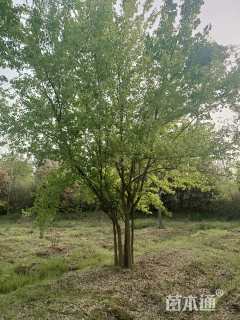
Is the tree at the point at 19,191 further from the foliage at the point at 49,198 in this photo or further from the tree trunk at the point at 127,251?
the tree trunk at the point at 127,251

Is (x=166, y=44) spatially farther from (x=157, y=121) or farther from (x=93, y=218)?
(x=93, y=218)

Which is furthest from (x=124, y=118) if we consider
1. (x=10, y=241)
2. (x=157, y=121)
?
(x=10, y=241)

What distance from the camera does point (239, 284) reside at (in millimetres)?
9148

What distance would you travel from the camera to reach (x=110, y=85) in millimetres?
9242

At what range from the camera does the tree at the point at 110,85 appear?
28.9 ft

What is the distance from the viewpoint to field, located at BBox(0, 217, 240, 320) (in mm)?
7133

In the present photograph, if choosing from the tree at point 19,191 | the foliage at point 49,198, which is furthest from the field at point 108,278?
the tree at point 19,191
